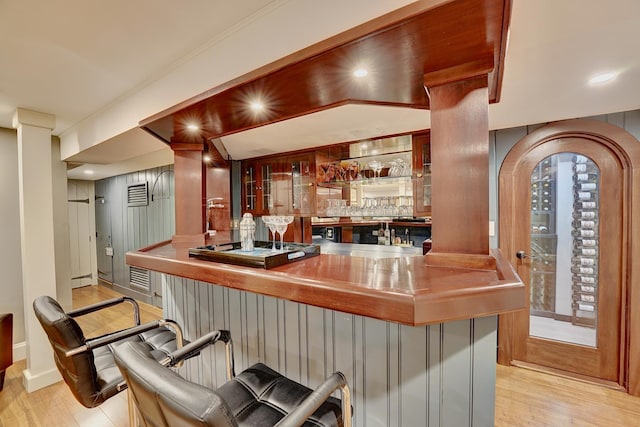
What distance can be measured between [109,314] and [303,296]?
14.9 feet

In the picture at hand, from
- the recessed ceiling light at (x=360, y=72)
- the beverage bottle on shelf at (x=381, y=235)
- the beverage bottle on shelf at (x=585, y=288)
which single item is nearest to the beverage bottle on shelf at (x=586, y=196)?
the beverage bottle on shelf at (x=585, y=288)

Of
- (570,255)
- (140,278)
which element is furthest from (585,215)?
(140,278)

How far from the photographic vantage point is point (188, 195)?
2.07 meters

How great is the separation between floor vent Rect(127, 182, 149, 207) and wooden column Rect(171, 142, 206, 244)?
3001 mm

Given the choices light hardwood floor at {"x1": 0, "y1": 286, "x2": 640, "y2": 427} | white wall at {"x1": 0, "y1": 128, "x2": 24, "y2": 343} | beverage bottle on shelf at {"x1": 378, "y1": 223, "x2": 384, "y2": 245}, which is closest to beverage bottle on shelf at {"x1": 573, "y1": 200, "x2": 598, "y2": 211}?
light hardwood floor at {"x1": 0, "y1": 286, "x2": 640, "y2": 427}

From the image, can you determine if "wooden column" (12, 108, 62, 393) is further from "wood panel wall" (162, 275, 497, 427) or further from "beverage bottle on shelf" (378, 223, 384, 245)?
"beverage bottle on shelf" (378, 223, 384, 245)

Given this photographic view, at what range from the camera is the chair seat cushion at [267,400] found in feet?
3.39

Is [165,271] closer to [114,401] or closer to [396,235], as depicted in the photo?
[114,401]

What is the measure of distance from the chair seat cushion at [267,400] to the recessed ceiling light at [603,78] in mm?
2211

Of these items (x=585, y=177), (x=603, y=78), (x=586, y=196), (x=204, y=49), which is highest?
(x=204, y=49)

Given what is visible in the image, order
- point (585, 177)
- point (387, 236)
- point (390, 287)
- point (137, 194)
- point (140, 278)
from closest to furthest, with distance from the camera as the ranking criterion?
point (390, 287) → point (585, 177) → point (387, 236) → point (140, 278) → point (137, 194)

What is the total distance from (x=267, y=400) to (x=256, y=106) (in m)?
1.46

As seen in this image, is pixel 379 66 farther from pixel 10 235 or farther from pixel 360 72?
pixel 10 235

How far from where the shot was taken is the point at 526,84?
1.64 m
